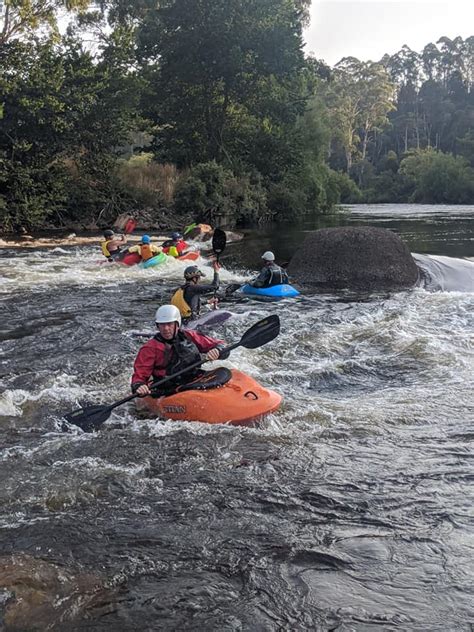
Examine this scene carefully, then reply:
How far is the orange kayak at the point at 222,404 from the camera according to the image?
4.87 meters

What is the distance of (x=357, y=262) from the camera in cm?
1144

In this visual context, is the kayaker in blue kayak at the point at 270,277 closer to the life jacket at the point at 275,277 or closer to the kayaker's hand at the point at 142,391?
the life jacket at the point at 275,277

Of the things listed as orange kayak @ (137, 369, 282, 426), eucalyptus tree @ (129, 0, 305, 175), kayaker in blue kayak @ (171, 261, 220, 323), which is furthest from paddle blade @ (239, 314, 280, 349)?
eucalyptus tree @ (129, 0, 305, 175)

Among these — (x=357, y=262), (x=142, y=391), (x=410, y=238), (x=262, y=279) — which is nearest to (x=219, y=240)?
Answer: (x=262, y=279)

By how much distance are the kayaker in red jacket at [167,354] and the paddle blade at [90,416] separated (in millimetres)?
437

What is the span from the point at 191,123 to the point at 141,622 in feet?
87.9

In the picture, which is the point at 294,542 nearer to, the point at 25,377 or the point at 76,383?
the point at 76,383

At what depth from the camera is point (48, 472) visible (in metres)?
4.10

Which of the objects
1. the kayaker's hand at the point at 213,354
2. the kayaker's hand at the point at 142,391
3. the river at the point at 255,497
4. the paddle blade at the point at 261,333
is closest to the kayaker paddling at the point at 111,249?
the river at the point at 255,497

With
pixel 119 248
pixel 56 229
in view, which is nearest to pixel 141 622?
pixel 119 248

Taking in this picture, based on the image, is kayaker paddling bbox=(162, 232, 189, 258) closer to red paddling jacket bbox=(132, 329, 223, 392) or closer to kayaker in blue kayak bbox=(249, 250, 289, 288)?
kayaker in blue kayak bbox=(249, 250, 289, 288)

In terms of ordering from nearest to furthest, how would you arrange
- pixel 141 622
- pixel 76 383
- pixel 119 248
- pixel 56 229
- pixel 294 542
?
pixel 141 622
pixel 294 542
pixel 76 383
pixel 119 248
pixel 56 229

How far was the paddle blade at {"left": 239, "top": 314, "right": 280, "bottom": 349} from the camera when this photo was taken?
5820 mm

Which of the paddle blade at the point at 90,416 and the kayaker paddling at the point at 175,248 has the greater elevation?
the kayaker paddling at the point at 175,248
